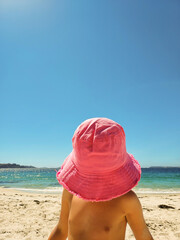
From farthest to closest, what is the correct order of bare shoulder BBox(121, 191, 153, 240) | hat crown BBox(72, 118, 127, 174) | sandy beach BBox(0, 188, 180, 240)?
sandy beach BBox(0, 188, 180, 240) → bare shoulder BBox(121, 191, 153, 240) → hat crown BBox(72, 118, 127, 174)

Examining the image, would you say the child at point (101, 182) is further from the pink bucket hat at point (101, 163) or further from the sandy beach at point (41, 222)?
the sandy beach at point (41, 222)

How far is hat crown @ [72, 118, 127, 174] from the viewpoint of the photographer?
0.85 meters

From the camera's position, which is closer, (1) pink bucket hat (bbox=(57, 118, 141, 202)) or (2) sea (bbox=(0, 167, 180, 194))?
(1) pink bucket hat (bbox=(57, 118, 141, 202))

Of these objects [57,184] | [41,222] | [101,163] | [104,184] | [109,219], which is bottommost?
[57,184]

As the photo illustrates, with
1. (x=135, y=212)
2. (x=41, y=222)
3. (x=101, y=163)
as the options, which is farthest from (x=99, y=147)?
(x=41, y=222)

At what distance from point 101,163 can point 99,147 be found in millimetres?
76

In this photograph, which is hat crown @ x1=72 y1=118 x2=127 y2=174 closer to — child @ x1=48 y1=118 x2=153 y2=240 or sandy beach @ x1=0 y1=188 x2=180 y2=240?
child @ x1=48 y1=118 x2=153 y2=240

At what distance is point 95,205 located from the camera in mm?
1047

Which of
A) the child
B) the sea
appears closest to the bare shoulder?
the child

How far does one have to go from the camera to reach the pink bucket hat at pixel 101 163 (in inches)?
33.5

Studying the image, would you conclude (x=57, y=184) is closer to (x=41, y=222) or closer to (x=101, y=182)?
(x=41, y=222)

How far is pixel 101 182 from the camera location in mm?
871

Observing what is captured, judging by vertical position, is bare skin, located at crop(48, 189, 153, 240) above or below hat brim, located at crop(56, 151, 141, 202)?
below

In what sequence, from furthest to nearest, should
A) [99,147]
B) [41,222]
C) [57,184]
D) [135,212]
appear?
[57,184], [41,222], [135,212], [99,147]
